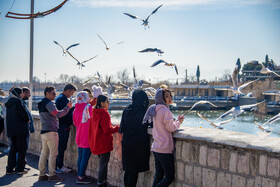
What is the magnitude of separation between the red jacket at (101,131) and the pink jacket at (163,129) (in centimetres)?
93

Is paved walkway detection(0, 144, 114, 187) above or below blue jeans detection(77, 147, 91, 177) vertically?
below

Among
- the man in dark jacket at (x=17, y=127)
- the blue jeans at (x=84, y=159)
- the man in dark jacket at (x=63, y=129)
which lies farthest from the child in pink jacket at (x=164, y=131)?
the man in dark jacket at (x=17, y=127)

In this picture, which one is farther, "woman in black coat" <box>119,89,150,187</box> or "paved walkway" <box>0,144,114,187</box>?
"paved walkway" <box>0,144,114,187</box>

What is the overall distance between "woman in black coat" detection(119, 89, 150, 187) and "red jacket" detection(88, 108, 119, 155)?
0.48 metres

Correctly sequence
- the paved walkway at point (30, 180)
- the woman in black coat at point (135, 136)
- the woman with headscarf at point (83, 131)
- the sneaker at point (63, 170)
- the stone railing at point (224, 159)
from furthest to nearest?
the sneaker at point (63, 170) → the paved walkway at point (30, 180) → the woman with headscarf at point (83, 131) → the woman in black coat at point (135, 136) → the stone railing at point (224, 159)

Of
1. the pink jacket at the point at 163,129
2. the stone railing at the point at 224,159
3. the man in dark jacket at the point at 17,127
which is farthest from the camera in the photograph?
the man in dark jacket at the point at 17,127

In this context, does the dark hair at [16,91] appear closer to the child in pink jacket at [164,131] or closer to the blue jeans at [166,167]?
the child in pink jacket at [164,131]

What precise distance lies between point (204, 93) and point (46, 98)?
79.3 meters

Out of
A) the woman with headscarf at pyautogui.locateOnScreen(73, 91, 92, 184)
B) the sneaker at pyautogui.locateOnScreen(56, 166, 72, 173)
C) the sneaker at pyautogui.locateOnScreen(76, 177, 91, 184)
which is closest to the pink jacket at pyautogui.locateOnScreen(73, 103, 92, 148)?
the woman with headscarf at pyautogui.locateOnScreen(73, 91, 92, 184)

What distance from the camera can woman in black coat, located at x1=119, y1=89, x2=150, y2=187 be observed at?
14.3ft

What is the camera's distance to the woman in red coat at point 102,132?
15.9ft

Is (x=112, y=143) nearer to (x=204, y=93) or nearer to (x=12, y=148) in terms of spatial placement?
(x=12, y=148)

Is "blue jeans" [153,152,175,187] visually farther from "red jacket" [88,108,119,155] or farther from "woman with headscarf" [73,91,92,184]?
"woman with headscarf" [73,91,92,184]

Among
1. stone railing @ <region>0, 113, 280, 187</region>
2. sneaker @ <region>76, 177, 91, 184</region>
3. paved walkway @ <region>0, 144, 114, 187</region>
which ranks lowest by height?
paved walkway @ <region>0, 144, 114, 187</region>
